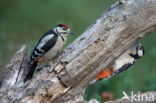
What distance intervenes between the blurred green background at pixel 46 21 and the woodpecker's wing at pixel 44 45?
223 cm

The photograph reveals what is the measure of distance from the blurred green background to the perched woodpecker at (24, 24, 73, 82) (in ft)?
6.96

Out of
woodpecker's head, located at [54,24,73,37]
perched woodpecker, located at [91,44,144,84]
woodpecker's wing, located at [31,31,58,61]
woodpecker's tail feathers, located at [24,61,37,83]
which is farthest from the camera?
perched woodpecker, located at [91,44,144,84]

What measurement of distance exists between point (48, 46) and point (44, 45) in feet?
0.22

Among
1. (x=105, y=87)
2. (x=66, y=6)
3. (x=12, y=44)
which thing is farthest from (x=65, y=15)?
(x=105, y=87)

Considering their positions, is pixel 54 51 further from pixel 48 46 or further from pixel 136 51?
pixel 136 51

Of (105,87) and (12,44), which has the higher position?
(12,44)

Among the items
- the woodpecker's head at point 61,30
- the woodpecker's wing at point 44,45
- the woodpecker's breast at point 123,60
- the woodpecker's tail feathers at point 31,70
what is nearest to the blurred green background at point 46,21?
the woodpecker's breast at point 123,60

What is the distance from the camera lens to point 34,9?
14.3 m

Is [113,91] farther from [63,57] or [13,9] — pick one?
[13,9]

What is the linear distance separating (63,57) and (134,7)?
0.91m

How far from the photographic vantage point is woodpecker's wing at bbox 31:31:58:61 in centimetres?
771

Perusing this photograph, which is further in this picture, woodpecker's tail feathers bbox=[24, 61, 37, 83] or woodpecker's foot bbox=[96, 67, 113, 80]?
woodpecker's foot bbox=[96, 67, 113, 80]

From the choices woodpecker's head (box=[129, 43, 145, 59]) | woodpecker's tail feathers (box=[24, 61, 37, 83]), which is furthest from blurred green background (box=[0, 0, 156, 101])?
woodpecker's tail feathers (box=[24, 61, 37, 83])

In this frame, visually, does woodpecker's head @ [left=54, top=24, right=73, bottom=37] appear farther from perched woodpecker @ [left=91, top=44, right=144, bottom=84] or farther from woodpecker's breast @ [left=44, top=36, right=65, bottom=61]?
perched woodpecker @ [left=91, top=44, right=144, bottom=84]
